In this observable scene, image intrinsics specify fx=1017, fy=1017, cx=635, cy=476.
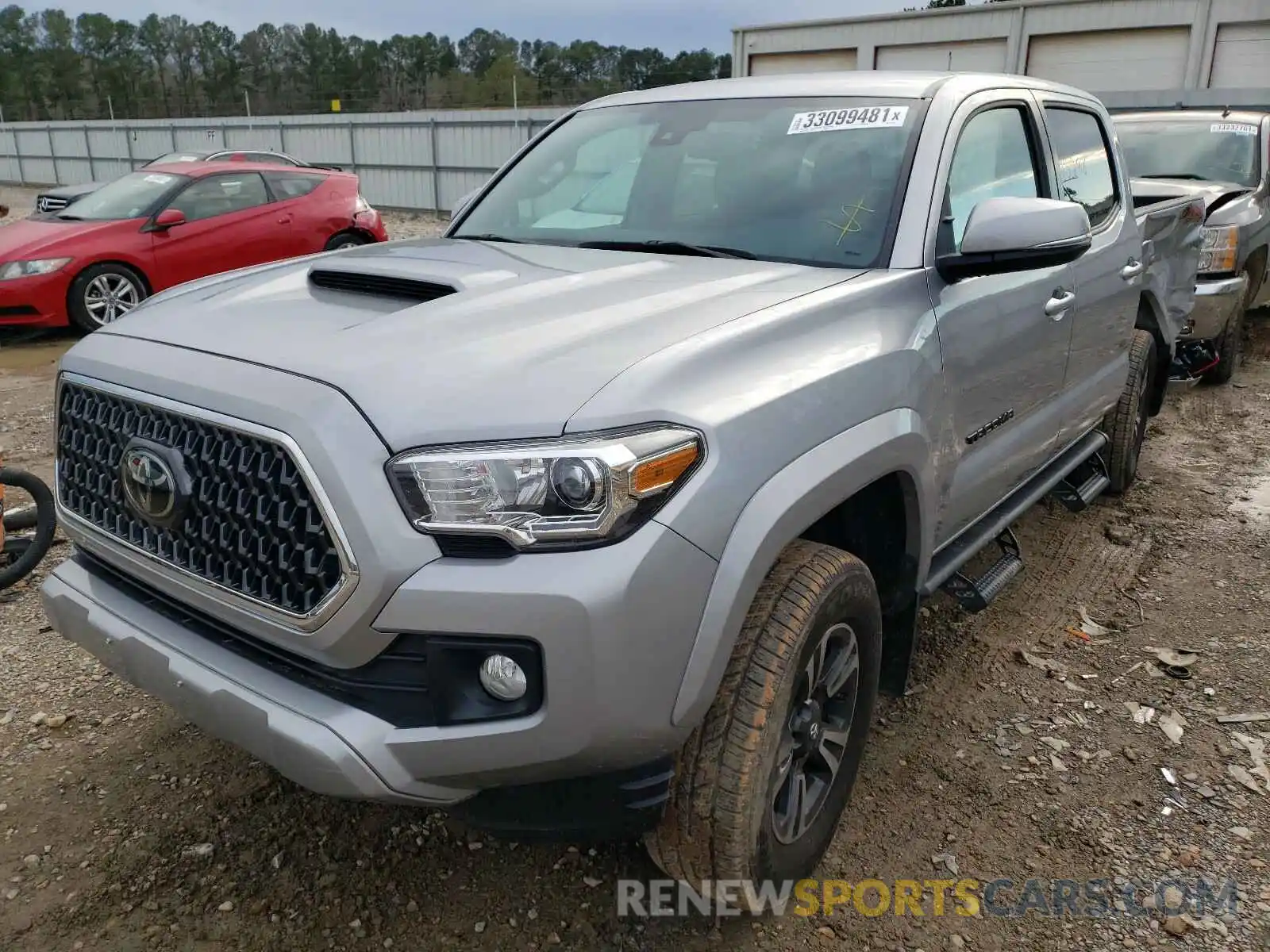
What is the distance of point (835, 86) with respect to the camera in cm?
316

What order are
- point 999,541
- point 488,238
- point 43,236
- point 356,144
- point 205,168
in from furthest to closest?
point 356,144
point 205,168
point 43,236
point 999,541
point 488,238

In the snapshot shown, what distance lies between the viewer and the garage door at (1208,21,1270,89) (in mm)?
22234

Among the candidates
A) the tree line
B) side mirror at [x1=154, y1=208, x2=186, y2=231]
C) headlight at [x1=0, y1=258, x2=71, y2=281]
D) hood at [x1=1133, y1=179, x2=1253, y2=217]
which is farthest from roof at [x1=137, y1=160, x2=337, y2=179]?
the tree line

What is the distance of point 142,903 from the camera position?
7.80 feet

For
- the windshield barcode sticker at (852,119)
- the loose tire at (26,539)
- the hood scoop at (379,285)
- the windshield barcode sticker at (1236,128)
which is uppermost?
the windshield barcode sticker at (852,119)

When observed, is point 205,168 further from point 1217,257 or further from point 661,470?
point 661,470

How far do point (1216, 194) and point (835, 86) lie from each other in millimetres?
5289

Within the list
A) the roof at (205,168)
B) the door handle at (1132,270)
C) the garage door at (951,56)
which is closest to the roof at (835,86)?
the door handle at (1132,270)

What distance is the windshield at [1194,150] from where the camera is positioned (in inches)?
308

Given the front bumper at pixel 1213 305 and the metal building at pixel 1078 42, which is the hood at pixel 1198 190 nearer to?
the front bumper at pixel 1213 305

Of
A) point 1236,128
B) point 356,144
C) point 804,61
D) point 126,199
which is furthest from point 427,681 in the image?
point 804,61

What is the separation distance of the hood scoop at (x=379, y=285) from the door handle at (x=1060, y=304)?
1977 millimetres

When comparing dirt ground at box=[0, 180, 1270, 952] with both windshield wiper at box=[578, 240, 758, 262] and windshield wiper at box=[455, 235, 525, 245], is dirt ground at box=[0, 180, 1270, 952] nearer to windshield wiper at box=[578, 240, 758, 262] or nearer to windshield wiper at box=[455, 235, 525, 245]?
windshield wiper at box=[578, 240, 758, 262]

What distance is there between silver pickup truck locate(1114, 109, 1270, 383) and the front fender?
4505 millimetres
